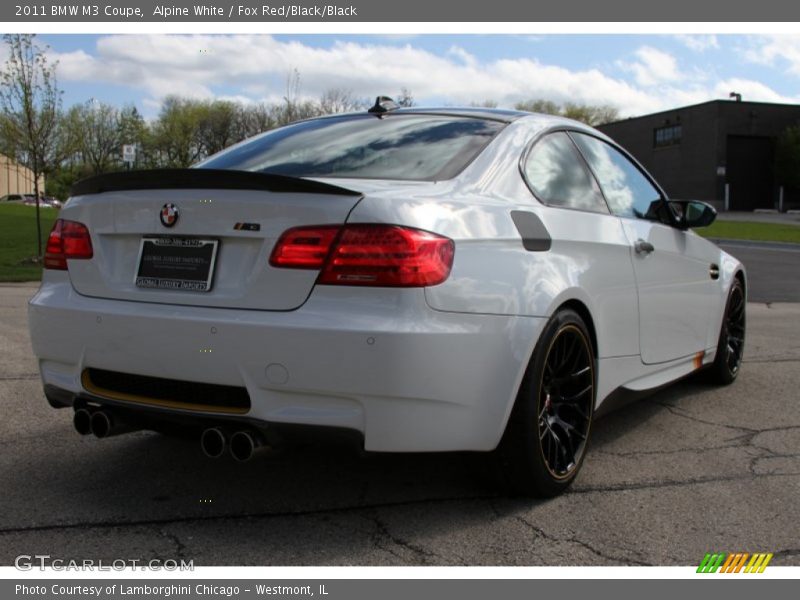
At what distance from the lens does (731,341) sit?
585 centimetres

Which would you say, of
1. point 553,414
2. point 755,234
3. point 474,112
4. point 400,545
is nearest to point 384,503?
point 400,545

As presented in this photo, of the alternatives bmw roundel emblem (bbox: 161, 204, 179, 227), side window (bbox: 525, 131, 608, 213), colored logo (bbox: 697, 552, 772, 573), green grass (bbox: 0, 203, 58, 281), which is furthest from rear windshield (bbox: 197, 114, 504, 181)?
green grass (bbox: 0, 203, 58, 281)

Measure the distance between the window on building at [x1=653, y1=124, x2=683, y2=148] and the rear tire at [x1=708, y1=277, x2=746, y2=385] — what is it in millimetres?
53675

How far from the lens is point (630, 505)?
3432 millimetres

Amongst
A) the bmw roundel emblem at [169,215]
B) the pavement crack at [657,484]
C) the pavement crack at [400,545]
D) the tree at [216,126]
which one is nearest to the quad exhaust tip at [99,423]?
the bmw roundel emblem at [169,215]

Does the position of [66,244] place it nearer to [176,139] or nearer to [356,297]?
[356,297]

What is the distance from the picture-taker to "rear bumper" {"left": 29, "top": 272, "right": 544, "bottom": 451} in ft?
9.12

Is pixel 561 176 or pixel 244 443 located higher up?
pixel 561 176

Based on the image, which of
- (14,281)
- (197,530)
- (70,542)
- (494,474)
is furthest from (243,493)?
(14,281)

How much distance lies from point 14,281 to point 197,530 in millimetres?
12795

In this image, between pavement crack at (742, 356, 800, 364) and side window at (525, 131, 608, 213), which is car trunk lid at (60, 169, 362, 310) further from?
pavement crack at (742, 356, 800, 364)

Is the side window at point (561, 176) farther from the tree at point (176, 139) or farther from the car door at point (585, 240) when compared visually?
the tree at point (176, 139)

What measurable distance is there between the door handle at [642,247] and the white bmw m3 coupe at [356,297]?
0.80ft

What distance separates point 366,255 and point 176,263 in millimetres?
752
